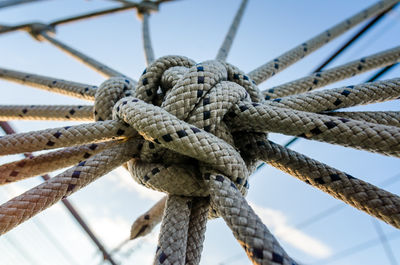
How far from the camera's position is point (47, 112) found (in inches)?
44.5

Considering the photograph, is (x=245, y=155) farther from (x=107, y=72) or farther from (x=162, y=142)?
(x=107, y=72)

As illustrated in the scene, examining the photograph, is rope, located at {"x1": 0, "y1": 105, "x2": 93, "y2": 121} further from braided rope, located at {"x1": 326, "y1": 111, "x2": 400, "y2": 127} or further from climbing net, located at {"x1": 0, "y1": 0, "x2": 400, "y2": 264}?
braided rope, located at {"x1": 326, "y1": 111, "x2": 400, "y2": 127}

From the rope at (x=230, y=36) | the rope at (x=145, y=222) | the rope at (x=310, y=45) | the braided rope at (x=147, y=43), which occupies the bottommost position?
the rope at (x=145, y=222)

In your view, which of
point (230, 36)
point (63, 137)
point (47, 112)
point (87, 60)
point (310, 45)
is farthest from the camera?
point (87, 60)

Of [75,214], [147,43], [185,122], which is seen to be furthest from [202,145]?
[75,214]

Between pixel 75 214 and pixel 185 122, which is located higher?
pixel 75 214

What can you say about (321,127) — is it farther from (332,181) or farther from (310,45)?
(310,45)

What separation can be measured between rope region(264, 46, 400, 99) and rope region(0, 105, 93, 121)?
2.24ft

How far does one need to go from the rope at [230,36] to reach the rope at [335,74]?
0.38m

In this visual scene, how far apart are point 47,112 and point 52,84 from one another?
8.1 inches

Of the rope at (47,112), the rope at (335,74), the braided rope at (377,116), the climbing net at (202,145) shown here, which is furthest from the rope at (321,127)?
the rope at (47,112)

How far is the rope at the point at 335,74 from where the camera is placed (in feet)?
3.42

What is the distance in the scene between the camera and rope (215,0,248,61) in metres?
1.41

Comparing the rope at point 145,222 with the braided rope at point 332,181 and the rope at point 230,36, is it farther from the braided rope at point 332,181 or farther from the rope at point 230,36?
the rope at point 230,36
